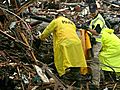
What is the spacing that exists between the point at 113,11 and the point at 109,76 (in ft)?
19.2

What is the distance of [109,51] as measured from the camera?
284 inches

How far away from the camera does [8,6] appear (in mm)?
7707

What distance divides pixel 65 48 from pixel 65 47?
0.02m

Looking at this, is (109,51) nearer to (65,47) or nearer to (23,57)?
(65,47)

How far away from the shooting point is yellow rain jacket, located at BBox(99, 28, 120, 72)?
712 centimetres

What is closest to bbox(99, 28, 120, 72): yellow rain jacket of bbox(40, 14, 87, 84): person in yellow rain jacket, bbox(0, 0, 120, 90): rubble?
bbox(0, 0, 120, 90): rubble

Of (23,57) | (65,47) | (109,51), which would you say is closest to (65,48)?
(65,47)

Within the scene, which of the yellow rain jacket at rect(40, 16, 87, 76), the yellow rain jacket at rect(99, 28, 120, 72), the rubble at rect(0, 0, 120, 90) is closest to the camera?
the rubble at rect(0, 0, 120, 90)

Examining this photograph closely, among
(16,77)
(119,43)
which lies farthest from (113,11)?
(16,77)

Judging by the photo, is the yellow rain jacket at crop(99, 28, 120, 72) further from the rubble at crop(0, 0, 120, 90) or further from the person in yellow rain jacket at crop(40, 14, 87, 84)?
the person in yellow rain jacket at crop(40, 14, 87, 84)

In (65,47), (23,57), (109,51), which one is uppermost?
(65,47)

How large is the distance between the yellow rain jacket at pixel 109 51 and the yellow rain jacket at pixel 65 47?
63cm

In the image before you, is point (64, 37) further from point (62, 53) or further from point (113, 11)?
point (113, 11)

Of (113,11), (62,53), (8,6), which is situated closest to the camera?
(62,53)
